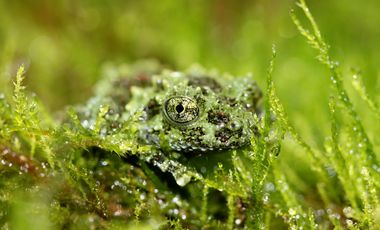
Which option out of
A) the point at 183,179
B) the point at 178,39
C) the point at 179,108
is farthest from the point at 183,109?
the point at 178,39

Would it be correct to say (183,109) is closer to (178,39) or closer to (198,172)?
(198,172)

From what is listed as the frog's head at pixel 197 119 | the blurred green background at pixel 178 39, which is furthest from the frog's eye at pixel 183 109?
the blurred green background at pixel 178 39

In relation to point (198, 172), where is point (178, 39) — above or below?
above

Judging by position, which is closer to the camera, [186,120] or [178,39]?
[186,120]

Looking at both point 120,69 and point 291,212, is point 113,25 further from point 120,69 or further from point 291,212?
point 291,212

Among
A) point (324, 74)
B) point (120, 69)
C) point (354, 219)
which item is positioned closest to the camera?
point (354, 219)

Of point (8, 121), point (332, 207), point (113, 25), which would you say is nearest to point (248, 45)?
point (113, 25)
